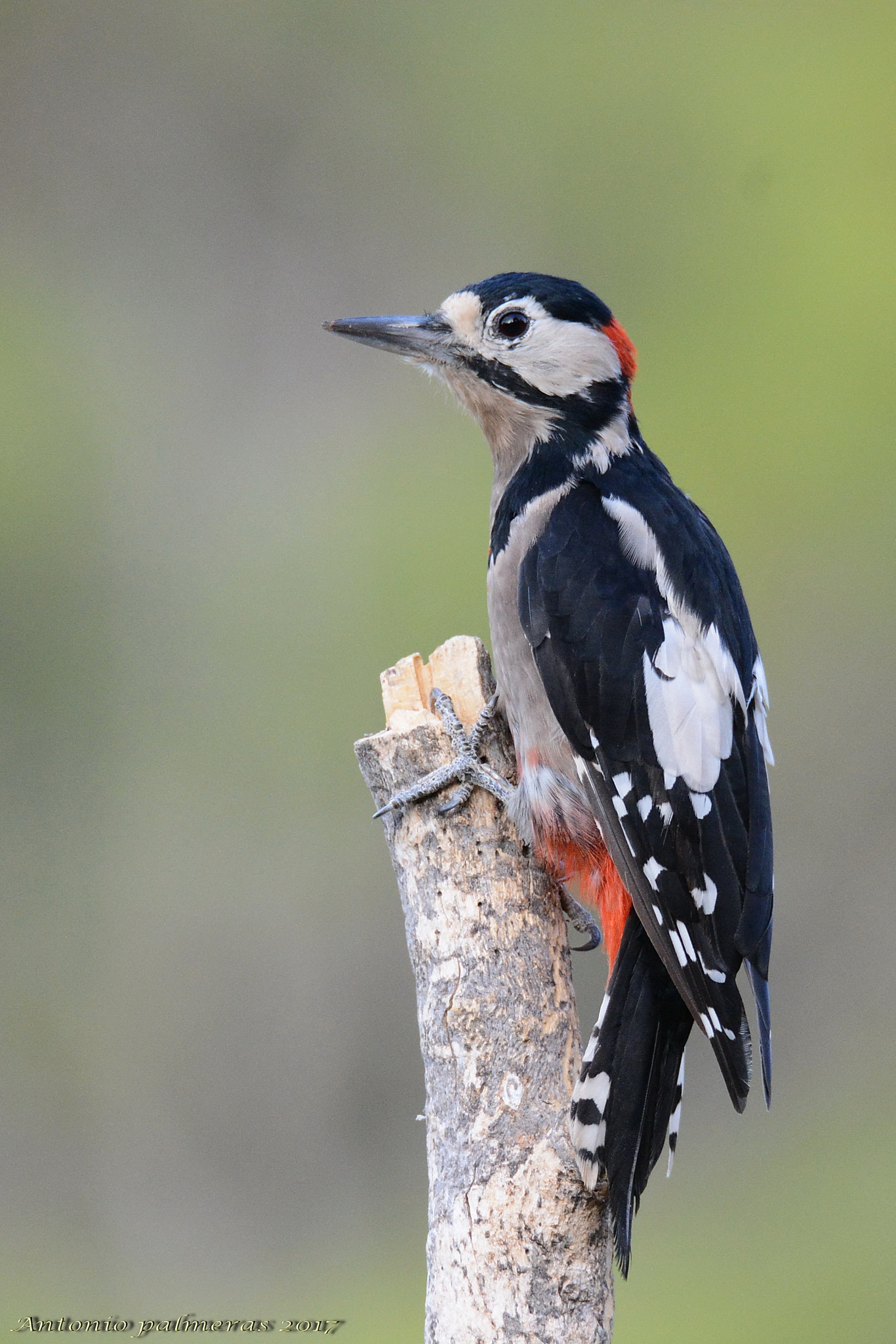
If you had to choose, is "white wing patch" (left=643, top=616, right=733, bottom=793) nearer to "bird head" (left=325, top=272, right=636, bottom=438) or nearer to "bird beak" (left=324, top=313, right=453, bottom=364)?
"bird head" (left=325, top=272, right=636, bottom=438)

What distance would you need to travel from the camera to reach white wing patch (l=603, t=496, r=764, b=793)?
1520 mm

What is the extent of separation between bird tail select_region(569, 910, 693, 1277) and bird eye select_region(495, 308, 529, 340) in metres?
0.83

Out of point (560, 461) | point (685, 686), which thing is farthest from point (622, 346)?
point (685, 686)

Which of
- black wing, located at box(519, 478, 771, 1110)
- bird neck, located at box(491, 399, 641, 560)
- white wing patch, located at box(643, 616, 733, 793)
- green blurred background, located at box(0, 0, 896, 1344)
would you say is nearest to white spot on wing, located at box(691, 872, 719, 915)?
black wing, located at box(519, 478, 771, 1110)

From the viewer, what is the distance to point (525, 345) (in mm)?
1801

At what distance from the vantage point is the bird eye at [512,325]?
180 cm

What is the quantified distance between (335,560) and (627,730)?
2562 mm

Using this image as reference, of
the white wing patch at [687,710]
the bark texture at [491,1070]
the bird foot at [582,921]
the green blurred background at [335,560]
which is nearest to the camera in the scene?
the bark texture at [491,1070]

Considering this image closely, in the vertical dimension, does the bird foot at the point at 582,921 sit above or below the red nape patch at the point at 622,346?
below

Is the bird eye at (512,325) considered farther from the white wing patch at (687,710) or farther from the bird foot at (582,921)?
the bird foot at (582,921)

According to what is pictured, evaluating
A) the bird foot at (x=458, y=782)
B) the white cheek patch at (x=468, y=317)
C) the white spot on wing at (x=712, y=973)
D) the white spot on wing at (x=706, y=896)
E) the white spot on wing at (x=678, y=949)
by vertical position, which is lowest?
the white spot on wing at (x=712, y=973)

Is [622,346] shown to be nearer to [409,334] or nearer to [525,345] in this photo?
[525,345]

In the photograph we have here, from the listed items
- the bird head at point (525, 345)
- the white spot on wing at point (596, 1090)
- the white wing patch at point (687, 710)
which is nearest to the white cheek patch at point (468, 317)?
the bird head at point (525, 345)

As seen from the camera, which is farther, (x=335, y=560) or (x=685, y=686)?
(x=335, y=560)
